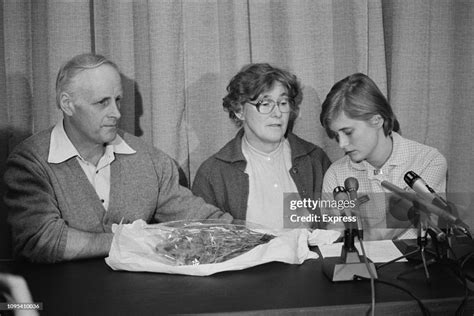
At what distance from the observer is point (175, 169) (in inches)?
74.6

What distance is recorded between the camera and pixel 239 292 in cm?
128

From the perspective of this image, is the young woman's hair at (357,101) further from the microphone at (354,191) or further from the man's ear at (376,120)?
the microphone at (354,191)

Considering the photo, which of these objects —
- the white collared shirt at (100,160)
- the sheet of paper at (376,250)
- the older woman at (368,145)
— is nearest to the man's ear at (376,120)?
the older woman at (368,145)

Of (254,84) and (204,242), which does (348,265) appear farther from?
(254,84)

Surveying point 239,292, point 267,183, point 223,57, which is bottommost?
point 239,292

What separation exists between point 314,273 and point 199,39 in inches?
37.2

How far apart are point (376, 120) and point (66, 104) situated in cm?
98

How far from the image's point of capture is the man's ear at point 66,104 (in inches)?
68.8

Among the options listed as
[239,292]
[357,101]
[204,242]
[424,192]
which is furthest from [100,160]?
[424,192]

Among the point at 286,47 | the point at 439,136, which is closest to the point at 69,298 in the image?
the point at 286,47

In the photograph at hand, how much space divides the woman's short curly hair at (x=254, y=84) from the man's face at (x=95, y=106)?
1.25ft

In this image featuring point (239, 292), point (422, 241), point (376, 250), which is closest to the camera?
point (239, 292)

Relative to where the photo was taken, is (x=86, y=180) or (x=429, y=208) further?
(x=86, y=180)

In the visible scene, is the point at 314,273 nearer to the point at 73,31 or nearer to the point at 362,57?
the point at 362,57
